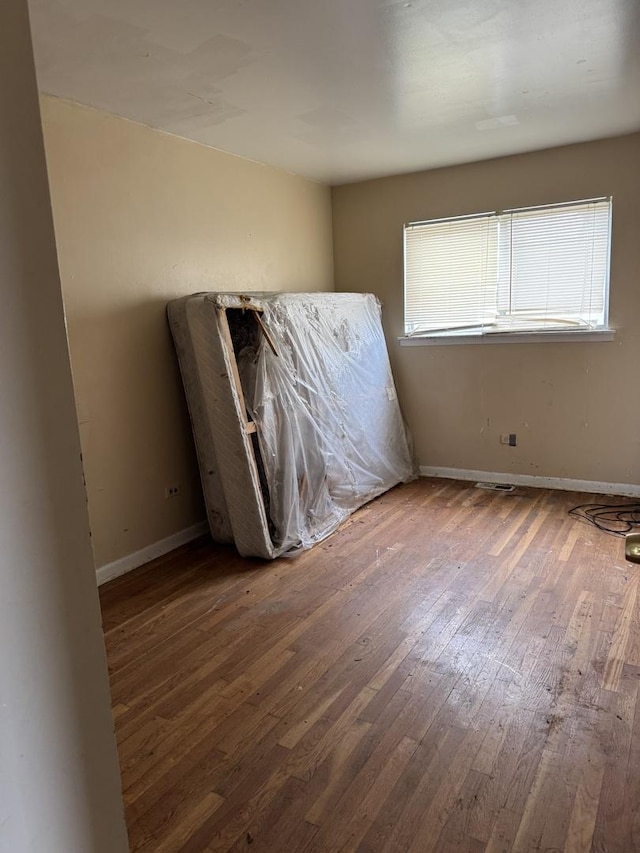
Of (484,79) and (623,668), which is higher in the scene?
(484,79)

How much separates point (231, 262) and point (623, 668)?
3.19 metres

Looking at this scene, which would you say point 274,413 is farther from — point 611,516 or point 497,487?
point 611,516

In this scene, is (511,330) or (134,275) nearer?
(134,275)

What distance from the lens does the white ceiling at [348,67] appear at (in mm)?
2061

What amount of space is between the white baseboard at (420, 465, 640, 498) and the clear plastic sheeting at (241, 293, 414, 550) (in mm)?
293

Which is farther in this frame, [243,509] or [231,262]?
[231,262]

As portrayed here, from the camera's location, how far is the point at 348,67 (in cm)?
250

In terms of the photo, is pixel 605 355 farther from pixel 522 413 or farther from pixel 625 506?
pixel 625 506

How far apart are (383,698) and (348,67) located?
2639 millimetres

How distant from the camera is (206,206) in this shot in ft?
11.8

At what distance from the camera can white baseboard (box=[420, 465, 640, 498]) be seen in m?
4.11

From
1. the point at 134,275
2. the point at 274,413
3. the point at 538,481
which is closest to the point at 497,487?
the point at 538,481

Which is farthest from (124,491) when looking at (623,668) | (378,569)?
(623,668)

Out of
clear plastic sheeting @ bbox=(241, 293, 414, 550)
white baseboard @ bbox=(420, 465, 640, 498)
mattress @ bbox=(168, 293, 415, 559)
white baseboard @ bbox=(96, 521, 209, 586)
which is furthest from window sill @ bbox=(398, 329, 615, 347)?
white baseboard @ bbox=(96, 521, 209, 586)
